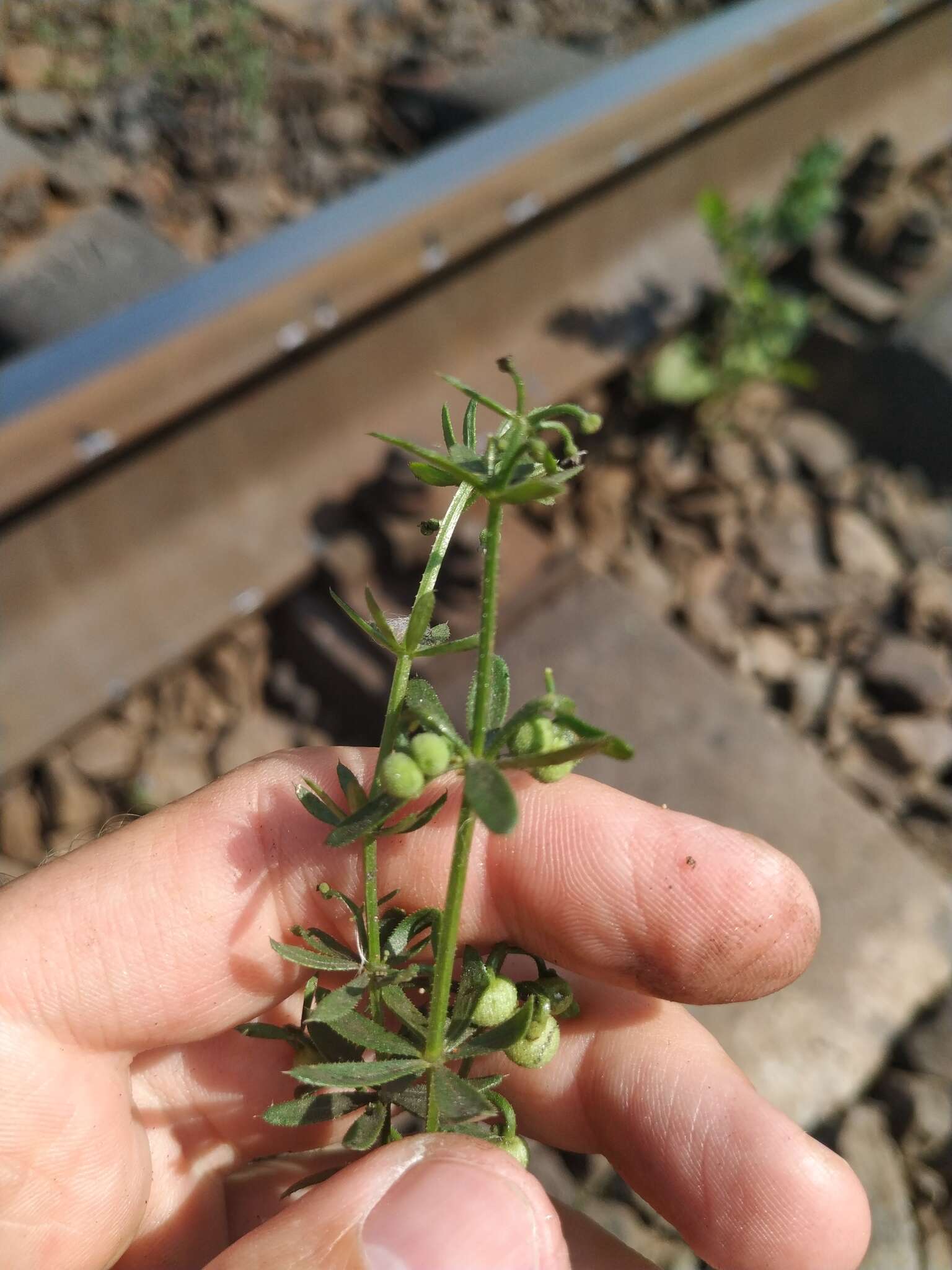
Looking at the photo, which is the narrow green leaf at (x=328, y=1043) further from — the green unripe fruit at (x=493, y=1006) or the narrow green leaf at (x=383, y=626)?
the narrow green leaf at (x=383, y=626)

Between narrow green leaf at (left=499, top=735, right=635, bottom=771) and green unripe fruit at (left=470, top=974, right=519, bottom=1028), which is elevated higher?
narrow green leaf at (left=499, top=735, right=635, bottom=771)

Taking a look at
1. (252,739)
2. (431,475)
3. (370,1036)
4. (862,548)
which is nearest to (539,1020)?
(370,1036)

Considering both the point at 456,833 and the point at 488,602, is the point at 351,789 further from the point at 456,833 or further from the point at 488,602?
the point at 488,602

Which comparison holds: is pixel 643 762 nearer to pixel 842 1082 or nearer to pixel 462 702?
pixel 462 702

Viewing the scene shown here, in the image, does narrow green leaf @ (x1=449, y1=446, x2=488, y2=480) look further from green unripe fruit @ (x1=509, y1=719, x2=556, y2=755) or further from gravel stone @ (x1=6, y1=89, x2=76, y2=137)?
gravel stone @ (x1=6, y1=89, x2=76, y2=137)

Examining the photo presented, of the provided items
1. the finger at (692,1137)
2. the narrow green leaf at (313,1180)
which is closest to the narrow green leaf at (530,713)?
the narrow green leaf at (313,1180)

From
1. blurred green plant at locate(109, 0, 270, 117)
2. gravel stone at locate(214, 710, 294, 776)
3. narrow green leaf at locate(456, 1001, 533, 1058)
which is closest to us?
narrow green leaf at locate(456, 1001, 533, 1058)

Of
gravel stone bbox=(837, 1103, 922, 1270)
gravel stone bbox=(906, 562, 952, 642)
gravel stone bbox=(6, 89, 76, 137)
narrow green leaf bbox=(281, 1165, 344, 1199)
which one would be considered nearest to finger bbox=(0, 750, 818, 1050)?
narrow green leaf bbox=(281, 1165, 344, 1199)
